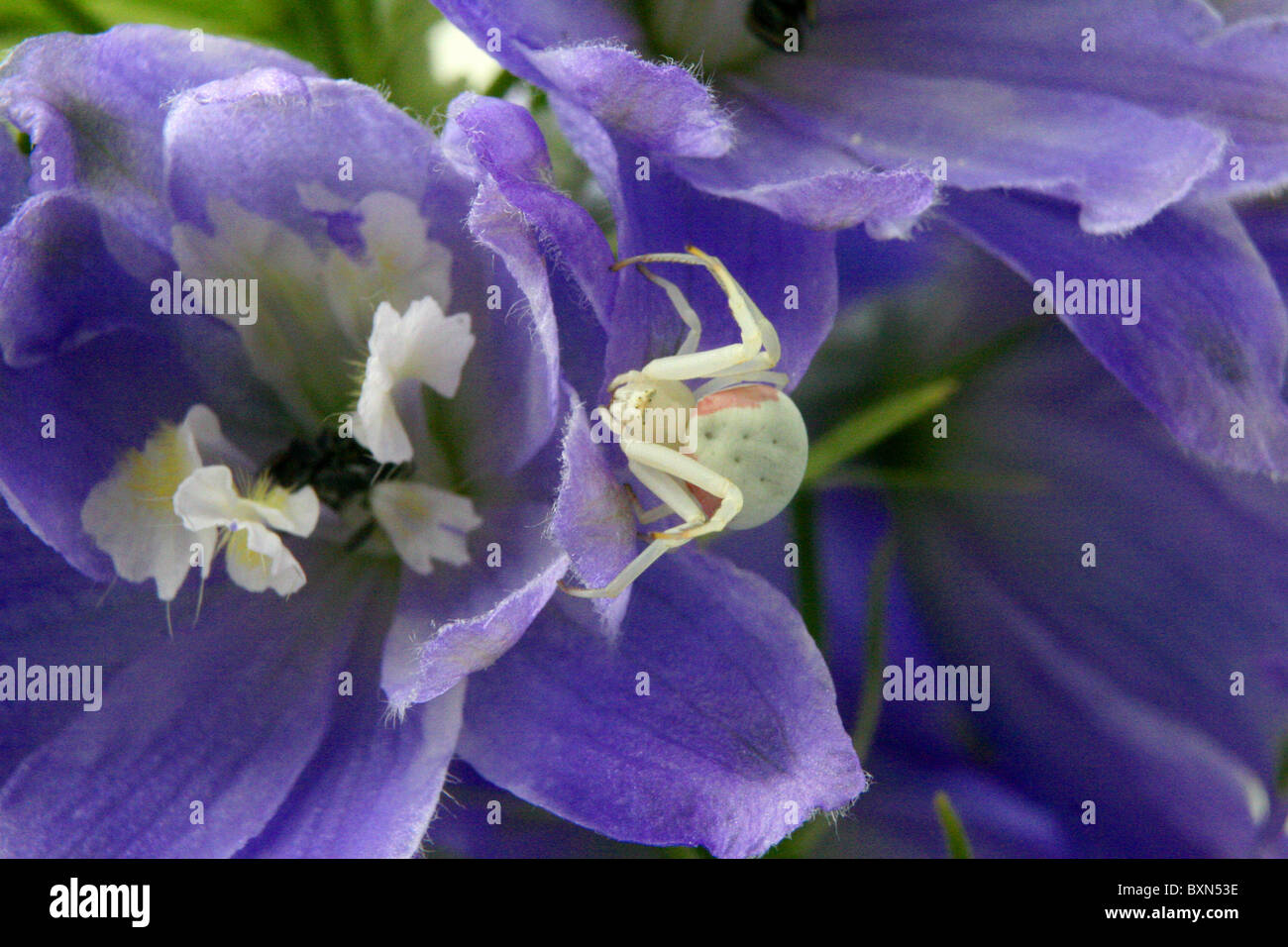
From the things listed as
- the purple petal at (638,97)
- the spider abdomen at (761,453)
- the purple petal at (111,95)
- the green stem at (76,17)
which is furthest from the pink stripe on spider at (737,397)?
the green stem at (76,17)

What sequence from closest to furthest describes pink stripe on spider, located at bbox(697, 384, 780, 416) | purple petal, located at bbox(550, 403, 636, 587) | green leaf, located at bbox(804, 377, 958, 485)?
purple petal, located at bbox(550, 403, 636, 587)
pink stripe on spider, located at bbox(697, 384, 780, 416)
green leaf, located at bbox(804, 377, 958, 485)

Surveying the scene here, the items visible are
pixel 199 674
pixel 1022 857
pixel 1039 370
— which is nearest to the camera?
pixel 199 674

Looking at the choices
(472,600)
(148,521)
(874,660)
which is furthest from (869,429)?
(148,521)

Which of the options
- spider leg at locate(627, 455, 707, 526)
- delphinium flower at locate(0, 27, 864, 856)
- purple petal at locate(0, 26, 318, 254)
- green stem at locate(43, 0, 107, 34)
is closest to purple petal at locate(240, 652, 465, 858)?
delphinium flower at locate(0, 27, 864, 856)

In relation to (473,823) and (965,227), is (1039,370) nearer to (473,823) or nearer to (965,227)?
(965,227)

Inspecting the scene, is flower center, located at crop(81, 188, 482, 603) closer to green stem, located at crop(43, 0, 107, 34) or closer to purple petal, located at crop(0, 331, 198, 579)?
purple petal, located at crop(0, 331, 198, 579)

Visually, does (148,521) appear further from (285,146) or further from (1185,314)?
(1185,314)
